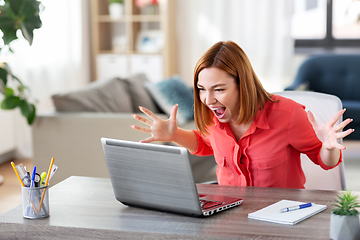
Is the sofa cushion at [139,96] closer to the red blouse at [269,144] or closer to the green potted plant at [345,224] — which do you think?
the red blouse at [269,144]

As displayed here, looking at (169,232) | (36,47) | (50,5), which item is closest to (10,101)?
(36,47)

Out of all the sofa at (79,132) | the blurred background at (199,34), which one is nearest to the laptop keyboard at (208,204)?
the sofa at (79,132)

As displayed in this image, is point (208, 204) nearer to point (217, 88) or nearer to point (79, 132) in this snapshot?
point (217, 88)

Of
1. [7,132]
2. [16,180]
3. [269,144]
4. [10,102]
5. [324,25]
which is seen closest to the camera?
[269,144]

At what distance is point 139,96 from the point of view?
3670mm

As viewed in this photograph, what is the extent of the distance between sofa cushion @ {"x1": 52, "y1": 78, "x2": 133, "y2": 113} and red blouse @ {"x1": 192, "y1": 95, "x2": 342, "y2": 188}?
176 cm

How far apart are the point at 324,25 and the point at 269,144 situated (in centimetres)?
434

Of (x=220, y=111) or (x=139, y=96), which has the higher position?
(x=220, y=111)

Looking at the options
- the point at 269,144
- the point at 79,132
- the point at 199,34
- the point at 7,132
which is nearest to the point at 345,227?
the point at 269,144

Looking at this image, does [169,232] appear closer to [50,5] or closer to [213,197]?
[213,197]

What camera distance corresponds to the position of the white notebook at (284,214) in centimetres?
109

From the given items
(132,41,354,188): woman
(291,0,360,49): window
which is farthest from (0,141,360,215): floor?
(132,41,354,188): woman

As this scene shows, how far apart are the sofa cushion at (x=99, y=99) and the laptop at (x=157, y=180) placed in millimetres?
1929

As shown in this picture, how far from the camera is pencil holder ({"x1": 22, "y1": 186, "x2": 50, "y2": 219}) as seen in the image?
117cm
